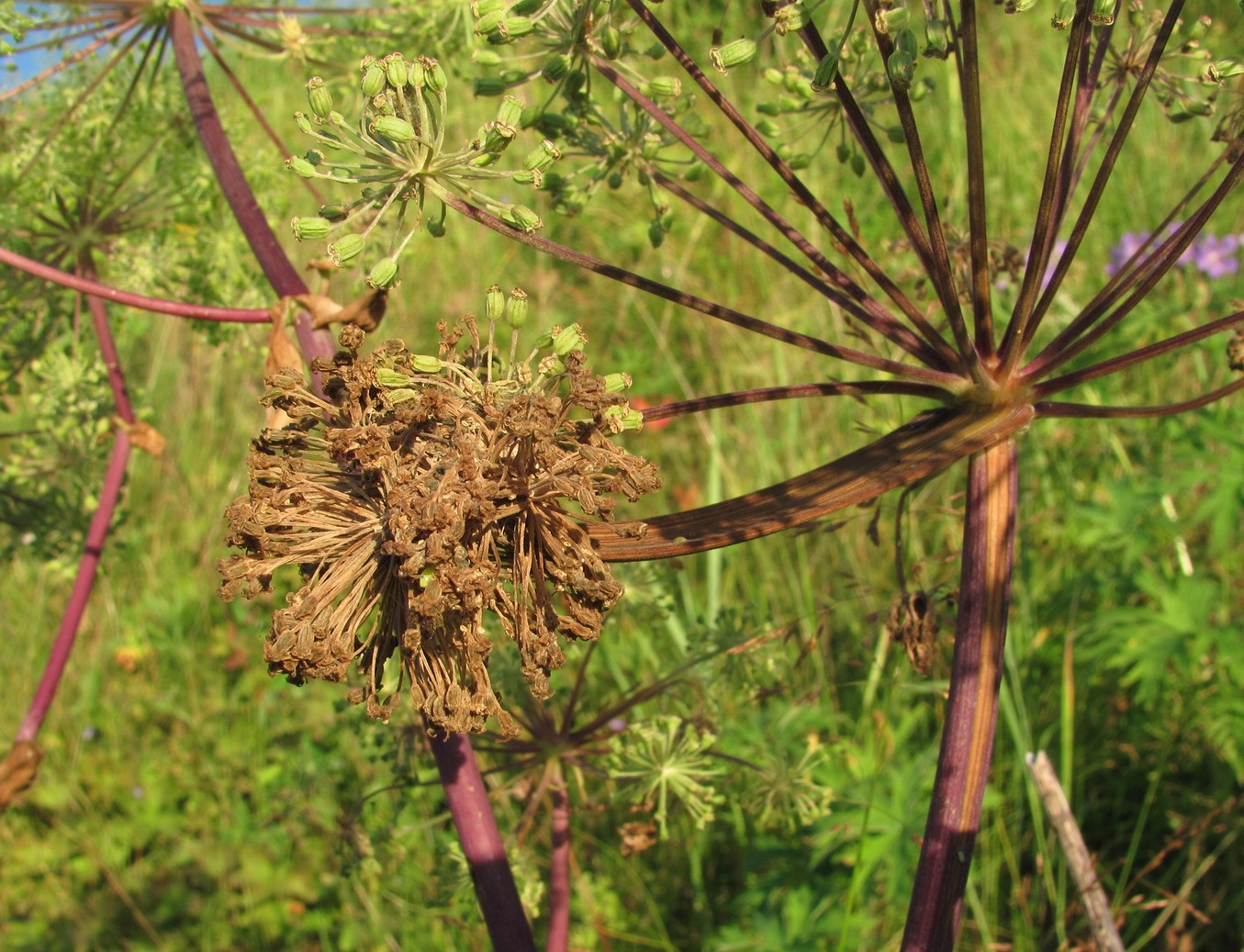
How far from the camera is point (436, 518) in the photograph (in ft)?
4.05

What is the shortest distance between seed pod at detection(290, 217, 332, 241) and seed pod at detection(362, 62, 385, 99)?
0.19 metres

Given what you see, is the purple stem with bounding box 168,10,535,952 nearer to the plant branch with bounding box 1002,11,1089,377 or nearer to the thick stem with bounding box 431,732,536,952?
the thick stem with bounding box 431,732,536,952

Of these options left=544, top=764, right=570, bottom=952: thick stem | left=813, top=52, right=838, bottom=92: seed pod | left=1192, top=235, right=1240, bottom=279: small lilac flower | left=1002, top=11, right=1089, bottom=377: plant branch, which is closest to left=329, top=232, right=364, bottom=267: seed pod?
left=813, top=52, right=838, bottom=92: seed pod

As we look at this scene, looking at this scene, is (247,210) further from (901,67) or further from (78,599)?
(901,67)

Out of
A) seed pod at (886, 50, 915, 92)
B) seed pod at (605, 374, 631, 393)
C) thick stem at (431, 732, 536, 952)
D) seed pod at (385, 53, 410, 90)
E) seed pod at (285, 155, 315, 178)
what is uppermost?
seed pod at (385, 53, 410, 90)

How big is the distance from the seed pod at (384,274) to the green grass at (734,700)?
0.98 meters

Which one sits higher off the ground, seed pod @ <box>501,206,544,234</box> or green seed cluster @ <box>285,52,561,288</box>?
green seed cluster @ <box>285,52,561,288</box>

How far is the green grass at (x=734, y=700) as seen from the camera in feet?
9.77

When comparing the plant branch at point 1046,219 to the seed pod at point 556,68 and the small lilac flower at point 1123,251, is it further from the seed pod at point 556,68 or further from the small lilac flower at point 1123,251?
the small lilac flower at point 1123,251

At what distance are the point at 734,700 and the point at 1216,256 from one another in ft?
10.8

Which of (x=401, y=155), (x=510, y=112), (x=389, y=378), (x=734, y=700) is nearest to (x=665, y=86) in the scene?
(x=510, y=112)

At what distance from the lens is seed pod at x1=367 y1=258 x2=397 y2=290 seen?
1432 mm

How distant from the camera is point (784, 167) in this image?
1.72 m

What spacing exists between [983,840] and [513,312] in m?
2.77
